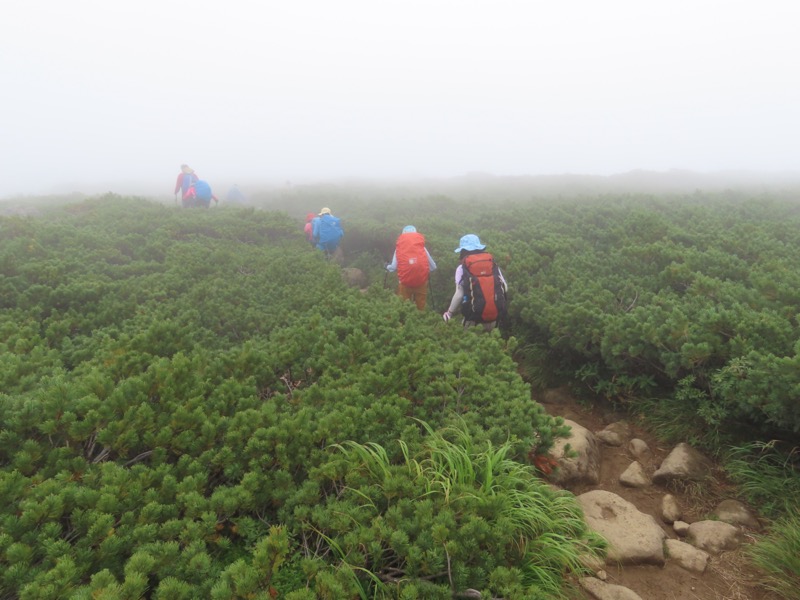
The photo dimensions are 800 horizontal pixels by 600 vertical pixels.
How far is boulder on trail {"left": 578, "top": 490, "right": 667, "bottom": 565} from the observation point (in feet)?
12.4

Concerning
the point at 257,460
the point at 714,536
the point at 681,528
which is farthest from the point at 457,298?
the point at 257,460

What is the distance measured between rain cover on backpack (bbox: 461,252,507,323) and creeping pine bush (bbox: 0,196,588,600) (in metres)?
1.32

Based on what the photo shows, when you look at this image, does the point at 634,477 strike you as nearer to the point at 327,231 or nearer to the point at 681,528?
the point at 681,528

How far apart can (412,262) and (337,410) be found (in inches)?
181

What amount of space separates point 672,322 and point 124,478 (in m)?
6.23

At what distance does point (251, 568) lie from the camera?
2371 millimetres

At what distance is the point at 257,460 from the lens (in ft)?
10.5

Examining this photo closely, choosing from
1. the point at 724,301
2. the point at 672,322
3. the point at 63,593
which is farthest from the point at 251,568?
the point at 724,301

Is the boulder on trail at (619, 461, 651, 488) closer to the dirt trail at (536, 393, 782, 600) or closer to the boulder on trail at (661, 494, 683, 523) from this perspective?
the dirt trail at (536, 393, 782, 600)

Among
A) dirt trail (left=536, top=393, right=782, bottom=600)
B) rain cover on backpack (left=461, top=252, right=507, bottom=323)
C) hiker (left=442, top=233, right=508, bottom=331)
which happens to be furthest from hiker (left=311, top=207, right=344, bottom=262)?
dirt trail (left=536, top=393, right=782, bottom=600)

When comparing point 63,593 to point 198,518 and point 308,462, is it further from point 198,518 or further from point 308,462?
point 308,462

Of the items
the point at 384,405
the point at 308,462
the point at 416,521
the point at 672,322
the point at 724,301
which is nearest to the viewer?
the point at 416,521

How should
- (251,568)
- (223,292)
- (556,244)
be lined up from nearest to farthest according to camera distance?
(251,568)
(223,292)
(556,244)

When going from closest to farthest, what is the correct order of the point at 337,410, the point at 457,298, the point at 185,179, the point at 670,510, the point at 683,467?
1. the point at 337,410
2. the point at 670,510
3. the point at 683,467
4. the point at 457,298
5. the point at 185,179
